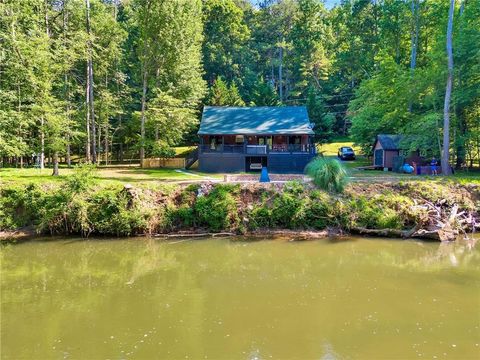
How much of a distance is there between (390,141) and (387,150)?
925mm

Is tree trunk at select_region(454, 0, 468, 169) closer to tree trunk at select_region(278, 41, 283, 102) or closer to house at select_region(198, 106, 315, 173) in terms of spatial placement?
house at select_region(198, 106, 315, 173)

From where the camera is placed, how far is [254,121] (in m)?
29.6

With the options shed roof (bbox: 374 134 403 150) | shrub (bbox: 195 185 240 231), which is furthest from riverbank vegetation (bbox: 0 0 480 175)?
shrub (bbox: 195 185 240 231)

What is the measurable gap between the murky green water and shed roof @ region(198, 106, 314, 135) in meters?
14.0

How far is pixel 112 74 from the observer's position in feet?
118

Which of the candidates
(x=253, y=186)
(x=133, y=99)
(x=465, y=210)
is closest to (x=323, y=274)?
(x=253, y=186)

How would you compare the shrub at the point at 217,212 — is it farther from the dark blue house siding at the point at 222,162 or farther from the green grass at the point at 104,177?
the dark blue house siding at the point at 222,162

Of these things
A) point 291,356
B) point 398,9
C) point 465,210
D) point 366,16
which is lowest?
point 291,356

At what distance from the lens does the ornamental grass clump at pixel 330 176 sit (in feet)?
57.6

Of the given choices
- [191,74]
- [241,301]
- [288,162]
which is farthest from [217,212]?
[191,74]

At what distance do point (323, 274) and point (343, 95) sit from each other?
143 ft

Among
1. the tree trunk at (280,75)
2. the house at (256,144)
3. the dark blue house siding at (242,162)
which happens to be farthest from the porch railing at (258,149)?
the tree trunk at (280,75)

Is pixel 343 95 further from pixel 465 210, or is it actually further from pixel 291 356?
pixel 291 356

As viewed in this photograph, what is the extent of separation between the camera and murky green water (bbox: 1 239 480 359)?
7344 mm
